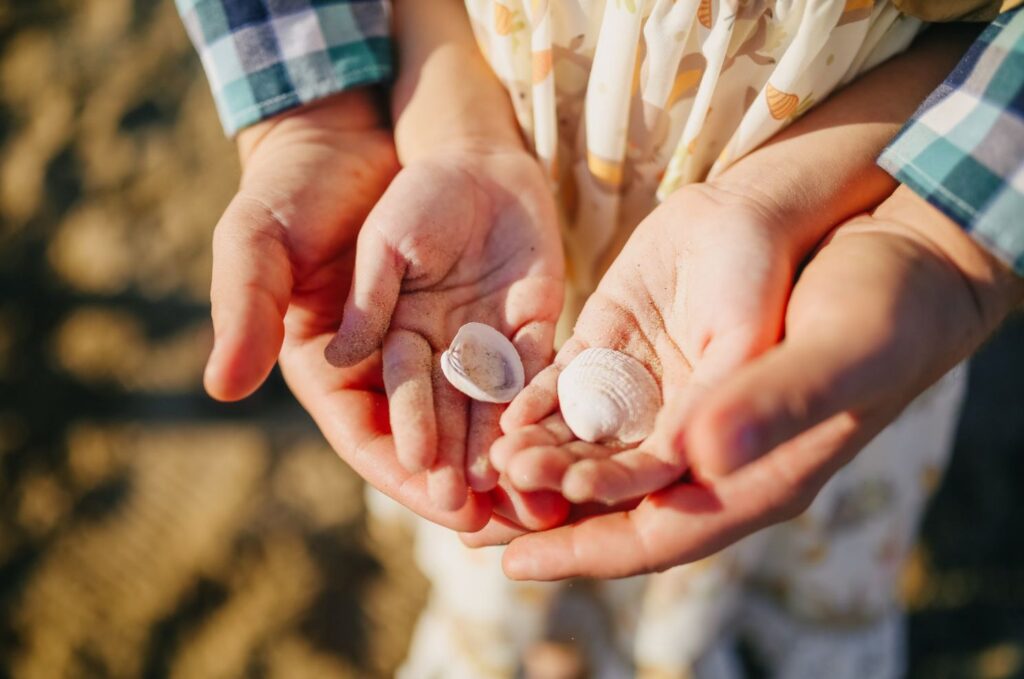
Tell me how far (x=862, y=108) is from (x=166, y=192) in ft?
8.57

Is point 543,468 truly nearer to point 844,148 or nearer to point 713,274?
point 713,274

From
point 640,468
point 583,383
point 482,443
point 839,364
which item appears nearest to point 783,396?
point 839,364

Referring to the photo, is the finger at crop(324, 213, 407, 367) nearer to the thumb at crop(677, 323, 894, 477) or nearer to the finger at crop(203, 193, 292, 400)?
the finger at crop(203, 193, 292, 400)

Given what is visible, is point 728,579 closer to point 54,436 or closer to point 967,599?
point 967,599

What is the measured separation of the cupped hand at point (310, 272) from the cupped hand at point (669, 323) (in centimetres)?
15

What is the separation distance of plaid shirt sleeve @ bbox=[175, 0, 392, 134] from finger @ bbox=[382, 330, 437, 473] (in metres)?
0.57

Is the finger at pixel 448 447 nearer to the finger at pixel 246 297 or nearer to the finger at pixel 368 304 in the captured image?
the finger at pixel 368 304

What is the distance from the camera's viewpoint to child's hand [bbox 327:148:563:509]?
1181 mm

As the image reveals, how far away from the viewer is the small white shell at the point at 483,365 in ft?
3.99

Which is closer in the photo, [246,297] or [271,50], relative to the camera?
[246,297]

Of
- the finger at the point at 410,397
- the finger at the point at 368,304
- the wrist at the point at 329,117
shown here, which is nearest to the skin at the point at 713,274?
the finger at the point at 410,397

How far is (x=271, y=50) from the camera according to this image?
150cm

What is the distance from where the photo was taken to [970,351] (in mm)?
1170

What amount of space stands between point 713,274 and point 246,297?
689 millimetres
